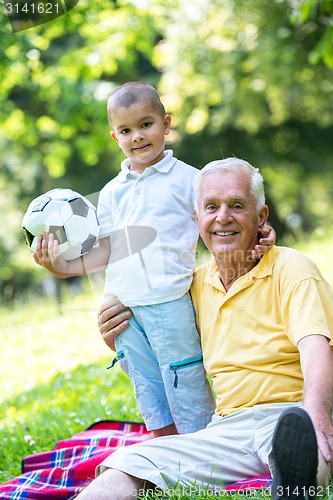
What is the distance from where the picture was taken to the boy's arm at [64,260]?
12.0 feet

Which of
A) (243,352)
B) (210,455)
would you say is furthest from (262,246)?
(210,455)

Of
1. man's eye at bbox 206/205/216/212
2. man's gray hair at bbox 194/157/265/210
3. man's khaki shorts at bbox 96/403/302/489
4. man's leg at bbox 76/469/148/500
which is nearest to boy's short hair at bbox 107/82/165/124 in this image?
man's gray hair at bbox 194/157/265/210

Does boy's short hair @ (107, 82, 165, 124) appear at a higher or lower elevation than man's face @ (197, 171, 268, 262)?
higher

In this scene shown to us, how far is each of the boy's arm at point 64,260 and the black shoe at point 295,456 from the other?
1524mm

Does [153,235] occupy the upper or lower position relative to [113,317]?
upper

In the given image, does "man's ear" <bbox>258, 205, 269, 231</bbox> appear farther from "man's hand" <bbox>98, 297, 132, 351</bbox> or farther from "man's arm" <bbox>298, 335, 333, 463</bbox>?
"man's hand" <bbox>98, 297, 132, 351</bbox>

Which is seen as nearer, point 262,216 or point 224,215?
point 224,215

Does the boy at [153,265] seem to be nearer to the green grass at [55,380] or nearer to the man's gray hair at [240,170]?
the man's gray hair at [240,170]

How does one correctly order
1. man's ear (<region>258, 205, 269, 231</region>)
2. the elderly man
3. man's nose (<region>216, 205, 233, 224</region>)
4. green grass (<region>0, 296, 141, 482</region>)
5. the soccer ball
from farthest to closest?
1. green grass (<region>0, 296, 141, 482</region>)
2. the soccer ball
3. man's ear (<region>258, 205, 269, 231</region>)
4. man's nose (<region>216, 205, 233, 224</region>)
5. the elderly man

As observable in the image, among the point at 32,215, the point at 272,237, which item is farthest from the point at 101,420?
the point at 272,237

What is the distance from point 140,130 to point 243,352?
1.18 m

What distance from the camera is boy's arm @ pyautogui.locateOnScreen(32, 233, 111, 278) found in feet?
12.0

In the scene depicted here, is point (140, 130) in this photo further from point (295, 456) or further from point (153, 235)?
point (295, 456)

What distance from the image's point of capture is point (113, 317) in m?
3.70
